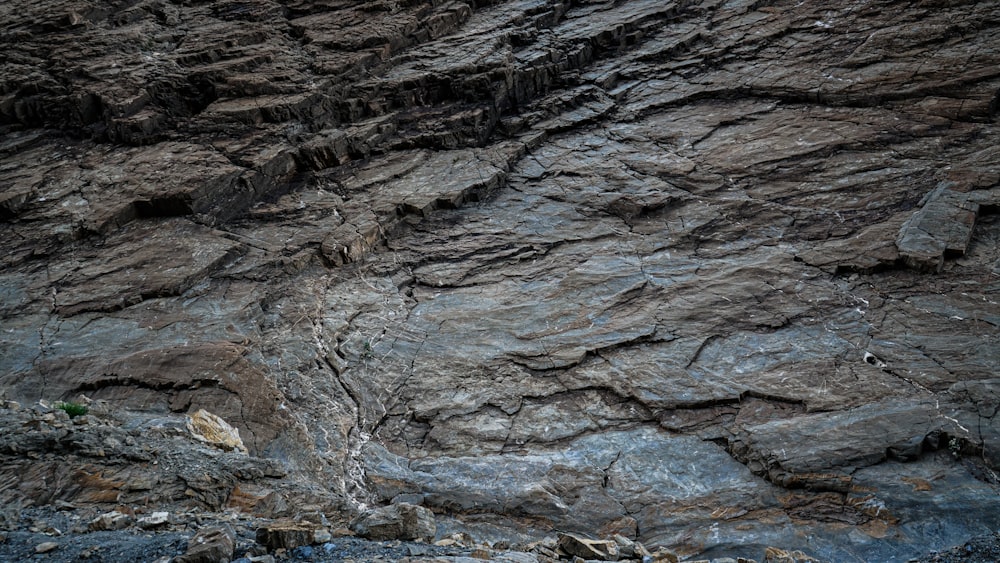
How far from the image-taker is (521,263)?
33.0ft

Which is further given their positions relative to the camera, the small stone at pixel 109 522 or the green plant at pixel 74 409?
the green plant at pixel 74 409

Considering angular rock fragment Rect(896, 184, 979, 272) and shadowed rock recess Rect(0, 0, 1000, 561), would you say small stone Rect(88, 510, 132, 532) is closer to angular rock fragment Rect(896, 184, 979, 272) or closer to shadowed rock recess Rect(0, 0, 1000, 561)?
shadowed rock recess Rect(0, 0, 1000, 561)

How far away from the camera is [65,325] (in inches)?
371

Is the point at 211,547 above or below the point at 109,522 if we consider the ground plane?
above

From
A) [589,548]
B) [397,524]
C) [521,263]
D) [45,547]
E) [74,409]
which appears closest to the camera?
[45,547]

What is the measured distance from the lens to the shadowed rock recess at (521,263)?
670 cm

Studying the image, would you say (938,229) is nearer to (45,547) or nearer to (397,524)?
(397,524)

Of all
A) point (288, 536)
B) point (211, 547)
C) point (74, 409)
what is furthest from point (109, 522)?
point (74, 409)

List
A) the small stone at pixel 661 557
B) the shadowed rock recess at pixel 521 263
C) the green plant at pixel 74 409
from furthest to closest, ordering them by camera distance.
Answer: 1. the green plant at pixel 74 409
2. the shadowed rock recess at pixel 521 263
3. the small stone at pixel 661 557

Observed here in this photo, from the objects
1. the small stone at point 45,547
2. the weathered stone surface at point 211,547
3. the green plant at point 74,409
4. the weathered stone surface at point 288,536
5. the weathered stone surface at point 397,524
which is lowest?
the weathered stone surface at point 397,524

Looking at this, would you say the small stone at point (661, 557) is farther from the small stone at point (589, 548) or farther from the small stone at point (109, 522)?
the small stone at point (109, 522)

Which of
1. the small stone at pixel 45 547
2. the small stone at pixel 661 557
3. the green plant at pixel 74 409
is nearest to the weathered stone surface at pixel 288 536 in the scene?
the small stone at pixel 45 547

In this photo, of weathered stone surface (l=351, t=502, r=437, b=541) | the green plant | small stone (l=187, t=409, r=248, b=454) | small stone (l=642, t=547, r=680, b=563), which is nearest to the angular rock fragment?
small stone (l=642, t=547, r=680, b=563)

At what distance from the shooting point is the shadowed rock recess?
670 cm
